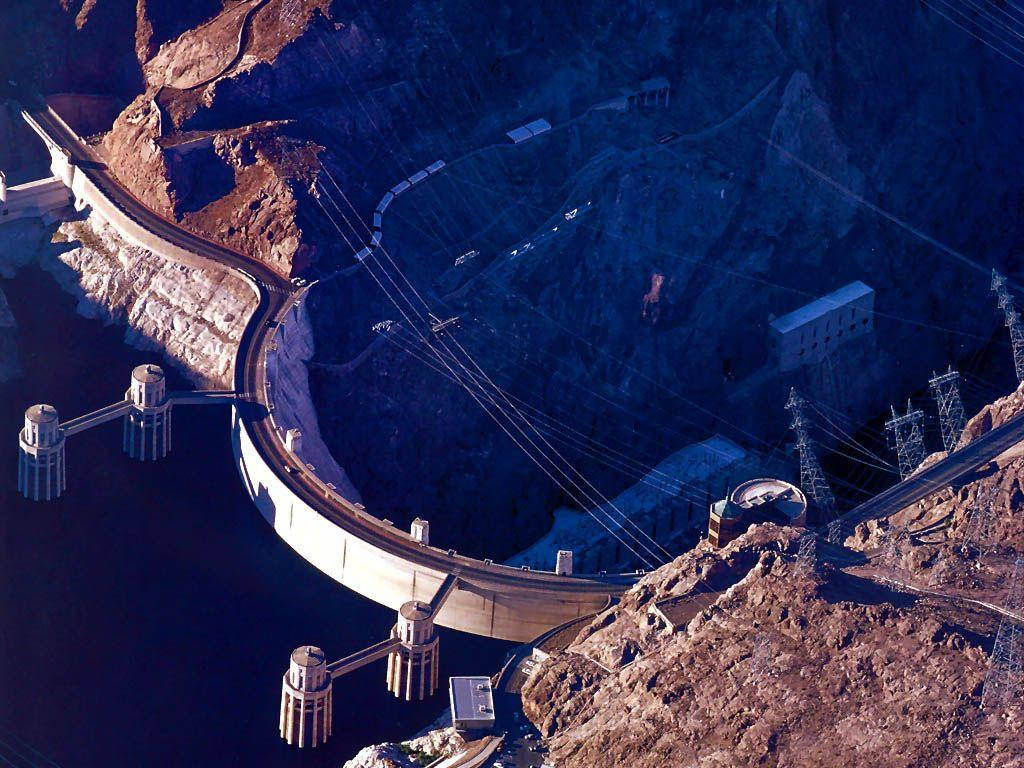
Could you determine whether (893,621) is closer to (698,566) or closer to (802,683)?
(802,683)

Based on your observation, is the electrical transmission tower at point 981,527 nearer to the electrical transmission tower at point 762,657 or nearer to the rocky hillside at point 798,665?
the rocky hillside at point 798,665

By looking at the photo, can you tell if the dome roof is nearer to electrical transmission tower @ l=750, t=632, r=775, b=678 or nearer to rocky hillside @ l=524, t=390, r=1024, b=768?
rocky hillside @ l=524, t=390, r=1024, b=768

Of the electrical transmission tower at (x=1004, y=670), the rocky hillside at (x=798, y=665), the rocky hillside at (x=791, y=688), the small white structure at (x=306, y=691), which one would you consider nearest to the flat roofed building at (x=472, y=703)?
the rocky hillside at (x=798, y=665)

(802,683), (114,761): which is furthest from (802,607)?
(114,761)

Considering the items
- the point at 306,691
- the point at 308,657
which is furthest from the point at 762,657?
the point at 306,691

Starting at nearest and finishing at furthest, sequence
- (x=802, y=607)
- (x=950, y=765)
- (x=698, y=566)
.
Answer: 1. (x=950, y=765)
2. (x=802, y=607)
3. (x=698, y=566)
